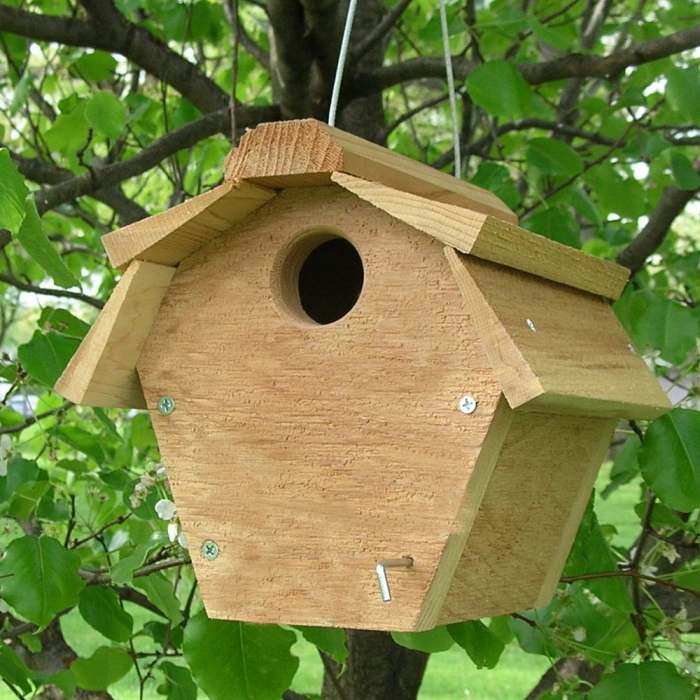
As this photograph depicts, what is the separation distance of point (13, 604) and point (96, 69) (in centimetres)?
110

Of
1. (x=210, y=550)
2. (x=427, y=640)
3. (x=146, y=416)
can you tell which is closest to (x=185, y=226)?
(x=210, y=550)

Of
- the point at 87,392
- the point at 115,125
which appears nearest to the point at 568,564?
the point at 87,392

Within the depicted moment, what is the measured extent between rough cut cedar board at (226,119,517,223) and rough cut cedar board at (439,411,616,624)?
0.30 m

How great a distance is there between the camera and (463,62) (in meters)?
2.09

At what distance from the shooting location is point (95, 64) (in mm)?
2205

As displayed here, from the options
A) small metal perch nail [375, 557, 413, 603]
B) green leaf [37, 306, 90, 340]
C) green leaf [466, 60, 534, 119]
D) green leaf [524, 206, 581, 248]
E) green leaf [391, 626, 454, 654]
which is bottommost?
green leaf [391, 626, 454, 654]

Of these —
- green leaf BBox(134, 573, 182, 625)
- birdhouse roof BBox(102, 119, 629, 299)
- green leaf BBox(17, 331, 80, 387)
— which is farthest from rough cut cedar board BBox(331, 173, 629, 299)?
green leaf BBox(134, 573, 182, 625)

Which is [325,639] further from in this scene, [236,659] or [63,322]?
[63,322]

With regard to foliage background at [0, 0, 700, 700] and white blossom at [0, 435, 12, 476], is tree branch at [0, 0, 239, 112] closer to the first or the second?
foliage background at [0, 0, 700, 700]

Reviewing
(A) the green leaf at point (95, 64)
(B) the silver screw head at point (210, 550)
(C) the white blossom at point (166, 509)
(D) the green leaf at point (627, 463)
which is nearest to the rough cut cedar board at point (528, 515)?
(B) the silver screw head at point (210, 550)

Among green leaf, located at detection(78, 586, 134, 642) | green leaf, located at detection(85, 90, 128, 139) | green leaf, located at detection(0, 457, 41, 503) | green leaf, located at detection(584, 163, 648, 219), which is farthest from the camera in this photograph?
green leaf, located at detection(584, 163, 648, 219)

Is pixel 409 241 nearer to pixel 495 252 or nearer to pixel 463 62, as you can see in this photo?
pixel 495 252

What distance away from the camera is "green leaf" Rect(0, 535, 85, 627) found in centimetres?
153

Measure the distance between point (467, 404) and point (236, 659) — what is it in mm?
566
